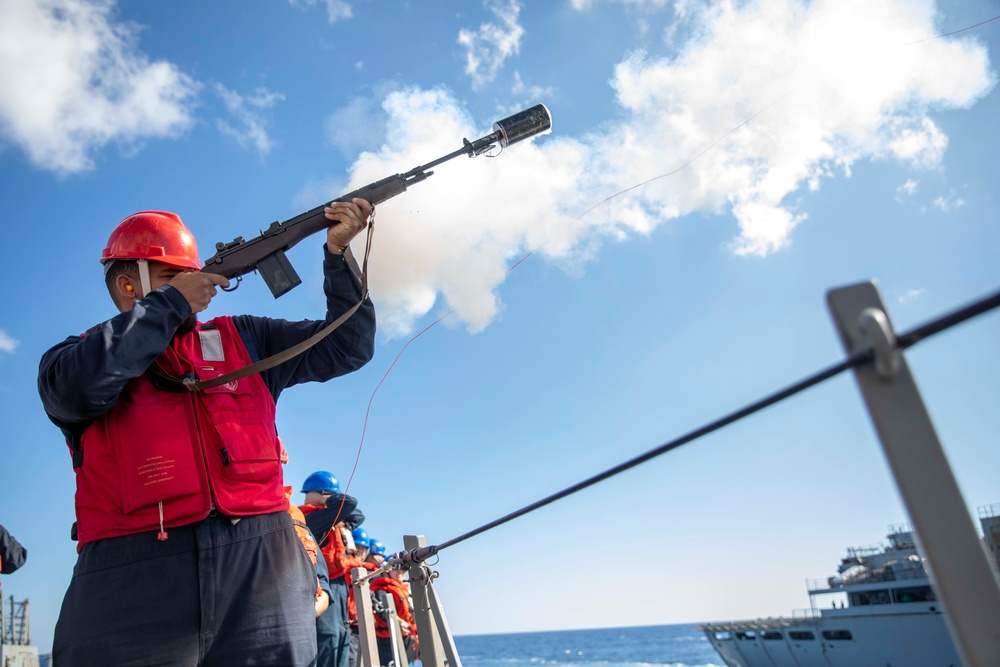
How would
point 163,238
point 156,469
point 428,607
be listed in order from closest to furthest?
point 156,469
point 163,238
point 428,607

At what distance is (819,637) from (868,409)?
51.6 meters

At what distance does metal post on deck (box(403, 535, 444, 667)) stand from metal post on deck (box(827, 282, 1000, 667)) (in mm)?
2344

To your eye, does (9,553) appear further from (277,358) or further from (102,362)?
(102,362)

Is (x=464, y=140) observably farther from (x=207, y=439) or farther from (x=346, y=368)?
(x=207, y=439)

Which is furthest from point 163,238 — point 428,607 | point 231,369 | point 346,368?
point 428,607

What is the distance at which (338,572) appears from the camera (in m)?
Answer: 5.59

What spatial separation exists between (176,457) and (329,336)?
79 centimetres

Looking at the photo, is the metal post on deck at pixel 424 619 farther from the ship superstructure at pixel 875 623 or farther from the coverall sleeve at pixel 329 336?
the ship superstructure at pixel 875 623

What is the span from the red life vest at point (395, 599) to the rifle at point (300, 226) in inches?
209

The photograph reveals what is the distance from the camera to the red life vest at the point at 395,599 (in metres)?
7.51

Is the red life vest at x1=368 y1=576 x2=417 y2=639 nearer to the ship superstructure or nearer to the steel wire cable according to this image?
the steel wire cable

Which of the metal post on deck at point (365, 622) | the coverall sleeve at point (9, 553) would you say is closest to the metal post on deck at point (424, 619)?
the metal post on deck at point (365, 622)

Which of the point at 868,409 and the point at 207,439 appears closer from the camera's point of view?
the point at 868,409

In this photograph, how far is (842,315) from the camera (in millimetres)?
896
